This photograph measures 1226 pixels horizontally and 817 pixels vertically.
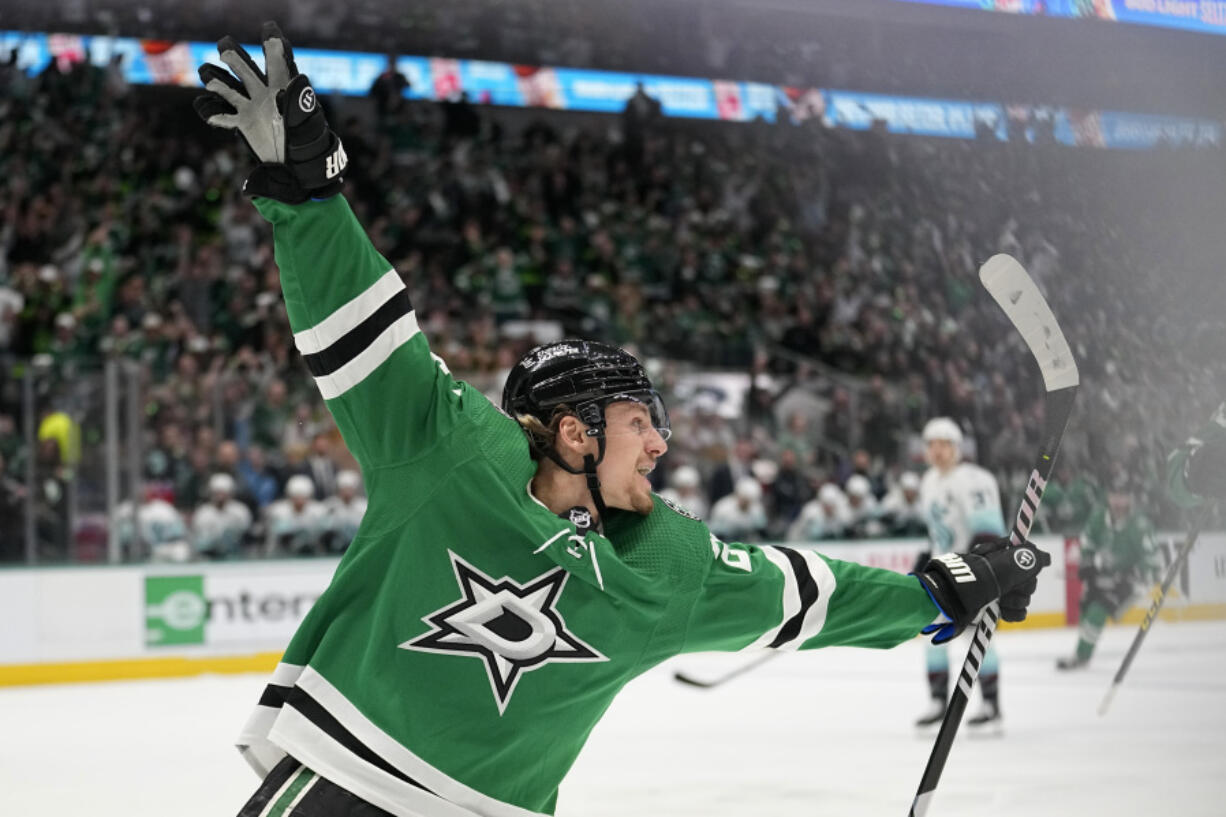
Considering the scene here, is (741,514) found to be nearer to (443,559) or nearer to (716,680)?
(716,680)

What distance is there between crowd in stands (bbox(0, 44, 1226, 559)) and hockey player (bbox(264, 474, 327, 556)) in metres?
0.01

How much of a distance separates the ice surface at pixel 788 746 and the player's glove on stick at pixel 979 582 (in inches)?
85.9

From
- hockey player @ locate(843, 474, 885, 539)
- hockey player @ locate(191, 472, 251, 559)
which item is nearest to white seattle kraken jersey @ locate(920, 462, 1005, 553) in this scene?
hockey player @ locate(843, 474, 885, 539)

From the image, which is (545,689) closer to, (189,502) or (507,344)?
(189,502)

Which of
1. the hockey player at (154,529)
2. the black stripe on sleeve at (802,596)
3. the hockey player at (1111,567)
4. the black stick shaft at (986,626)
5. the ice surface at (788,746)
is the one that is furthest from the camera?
the hockey player at (154,529)

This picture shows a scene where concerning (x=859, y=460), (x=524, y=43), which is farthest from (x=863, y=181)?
(x=524, y=43)

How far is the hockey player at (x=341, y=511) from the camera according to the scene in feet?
27.2

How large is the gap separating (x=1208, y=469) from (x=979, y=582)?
2546mm

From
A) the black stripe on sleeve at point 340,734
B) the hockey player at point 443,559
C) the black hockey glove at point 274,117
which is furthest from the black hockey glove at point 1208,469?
the black hockey glove at point 274,117

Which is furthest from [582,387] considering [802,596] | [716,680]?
[716,680]

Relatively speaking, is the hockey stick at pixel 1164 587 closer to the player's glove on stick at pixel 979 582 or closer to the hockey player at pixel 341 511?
the player's glove on stick at pixel 979 582

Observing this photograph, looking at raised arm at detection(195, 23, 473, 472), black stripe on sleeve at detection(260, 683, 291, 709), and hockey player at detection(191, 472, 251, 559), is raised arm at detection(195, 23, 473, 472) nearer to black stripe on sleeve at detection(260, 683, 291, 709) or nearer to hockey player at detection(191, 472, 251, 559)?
black stripe on sleeve at detection(260, 683, 291, 709)

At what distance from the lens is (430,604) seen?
170cm

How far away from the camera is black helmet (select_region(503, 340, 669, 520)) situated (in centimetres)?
185
